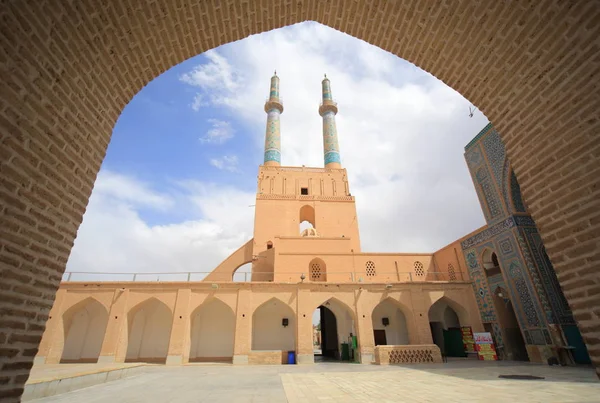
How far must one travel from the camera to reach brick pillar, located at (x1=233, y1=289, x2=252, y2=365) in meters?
13.9

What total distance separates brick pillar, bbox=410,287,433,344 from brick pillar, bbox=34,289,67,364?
1717cm

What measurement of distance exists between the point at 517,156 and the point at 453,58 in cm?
133

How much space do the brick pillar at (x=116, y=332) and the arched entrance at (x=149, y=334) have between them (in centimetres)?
105

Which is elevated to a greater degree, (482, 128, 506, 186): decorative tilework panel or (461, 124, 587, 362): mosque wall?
(482, 128, 506, 186): decorative tilework panel

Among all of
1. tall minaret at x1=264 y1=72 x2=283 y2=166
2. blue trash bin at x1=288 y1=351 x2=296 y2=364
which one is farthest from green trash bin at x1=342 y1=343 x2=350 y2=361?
tall minaret at x1=264 y1=72 x2=283 y2=166

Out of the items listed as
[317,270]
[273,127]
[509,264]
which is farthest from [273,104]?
[509,264]

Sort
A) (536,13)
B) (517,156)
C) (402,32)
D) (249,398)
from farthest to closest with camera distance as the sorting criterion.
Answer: (249,398), (402,32), (517,156), (536,13)

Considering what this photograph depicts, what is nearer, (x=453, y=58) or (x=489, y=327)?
(x=453, y=58)

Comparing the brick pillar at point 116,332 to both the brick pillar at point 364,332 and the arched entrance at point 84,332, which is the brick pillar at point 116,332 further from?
the brick pillar at point 364,332

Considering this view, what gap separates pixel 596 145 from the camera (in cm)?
235

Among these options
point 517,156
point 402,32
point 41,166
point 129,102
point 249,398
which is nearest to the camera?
point 41,166

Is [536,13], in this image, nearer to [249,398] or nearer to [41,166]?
[41,166]

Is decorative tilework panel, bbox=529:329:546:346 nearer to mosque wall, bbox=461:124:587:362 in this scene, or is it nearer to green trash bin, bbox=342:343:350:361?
mosque wall, bbox=461:124:587:362

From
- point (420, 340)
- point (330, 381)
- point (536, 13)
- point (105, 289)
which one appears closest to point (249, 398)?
point (330, 381)
